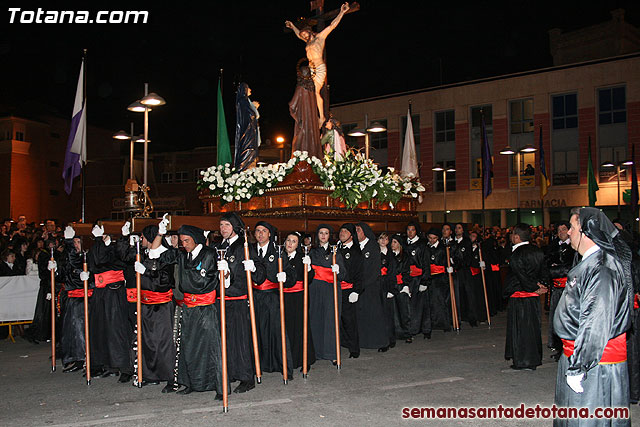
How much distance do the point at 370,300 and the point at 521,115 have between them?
26576mm

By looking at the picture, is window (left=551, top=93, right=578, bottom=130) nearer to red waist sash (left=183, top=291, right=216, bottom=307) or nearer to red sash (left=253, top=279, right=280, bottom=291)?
red sash (left=253, top=279, right=280, bottom=291)

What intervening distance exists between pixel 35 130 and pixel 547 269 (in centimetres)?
3469

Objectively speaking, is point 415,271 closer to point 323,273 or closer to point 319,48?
point 323,273

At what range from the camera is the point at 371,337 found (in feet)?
33.2

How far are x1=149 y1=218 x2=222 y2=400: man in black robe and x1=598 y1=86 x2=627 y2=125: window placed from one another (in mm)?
29549

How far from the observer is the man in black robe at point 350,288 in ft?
31.7

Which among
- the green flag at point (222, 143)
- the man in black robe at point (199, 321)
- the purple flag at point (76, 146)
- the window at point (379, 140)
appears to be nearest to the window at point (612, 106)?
the window at point (379, 140)

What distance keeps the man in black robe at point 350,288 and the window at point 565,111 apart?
1025 inches

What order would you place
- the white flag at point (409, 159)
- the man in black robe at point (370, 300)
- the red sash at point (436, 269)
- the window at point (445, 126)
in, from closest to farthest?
the man in black robe at point (370, 300), the red sash at point (436, 269), the white flag at point (409, 159), the window at point (445, 126)

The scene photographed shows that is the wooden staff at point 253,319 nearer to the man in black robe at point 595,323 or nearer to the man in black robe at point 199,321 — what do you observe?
the man in black robe at point 199,321

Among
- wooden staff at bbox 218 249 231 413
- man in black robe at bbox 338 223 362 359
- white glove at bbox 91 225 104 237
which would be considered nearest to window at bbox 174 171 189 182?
man in black robe at bbox 338 223 362 359

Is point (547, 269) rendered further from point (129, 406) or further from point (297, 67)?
point (297, 67)

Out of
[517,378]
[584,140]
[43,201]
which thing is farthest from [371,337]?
Answer: [43,201]

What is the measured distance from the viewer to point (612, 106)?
31.4m
